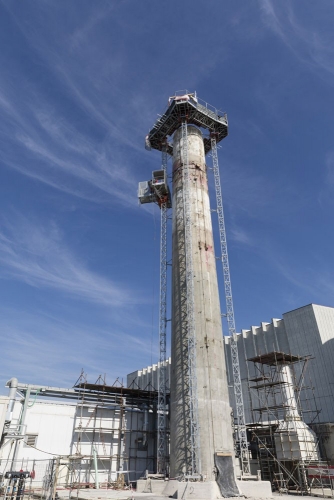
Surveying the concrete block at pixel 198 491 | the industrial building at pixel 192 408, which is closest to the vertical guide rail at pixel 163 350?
the industrial building at pixel 192 408

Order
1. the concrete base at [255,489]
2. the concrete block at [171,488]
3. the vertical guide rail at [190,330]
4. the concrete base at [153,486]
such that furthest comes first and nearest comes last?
1. the concrete base at [153,486]
2. the vertical guide rail at [190,330]
3. the concrete block at [171,488]
4. the concrete base at [255,489]

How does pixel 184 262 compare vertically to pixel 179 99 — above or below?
below

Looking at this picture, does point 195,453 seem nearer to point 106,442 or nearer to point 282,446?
point 282,446

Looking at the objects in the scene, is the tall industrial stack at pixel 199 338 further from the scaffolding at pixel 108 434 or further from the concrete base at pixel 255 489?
the scaffolding at pixel 108 434

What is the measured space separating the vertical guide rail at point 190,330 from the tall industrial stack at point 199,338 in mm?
404

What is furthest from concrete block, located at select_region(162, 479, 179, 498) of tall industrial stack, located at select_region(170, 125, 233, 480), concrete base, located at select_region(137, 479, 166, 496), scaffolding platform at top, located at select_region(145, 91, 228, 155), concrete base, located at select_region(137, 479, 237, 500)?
scaffolding platform at top, located at select_region(145, 91, 228, 155)

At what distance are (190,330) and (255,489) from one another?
13968 millimetres

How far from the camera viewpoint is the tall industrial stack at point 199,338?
32656 millimetres

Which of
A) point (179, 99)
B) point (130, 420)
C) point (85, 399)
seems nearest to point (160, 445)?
point (130, 420)


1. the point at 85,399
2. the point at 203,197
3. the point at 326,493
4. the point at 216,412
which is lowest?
the point at 326,493

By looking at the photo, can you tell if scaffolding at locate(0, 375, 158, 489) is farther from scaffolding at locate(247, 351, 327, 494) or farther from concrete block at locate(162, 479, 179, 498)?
scaffolding at locate(247, 351, 327, 494)

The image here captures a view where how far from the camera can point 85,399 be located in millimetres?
41562

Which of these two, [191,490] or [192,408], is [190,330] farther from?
[191,490]

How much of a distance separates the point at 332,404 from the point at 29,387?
115ft
